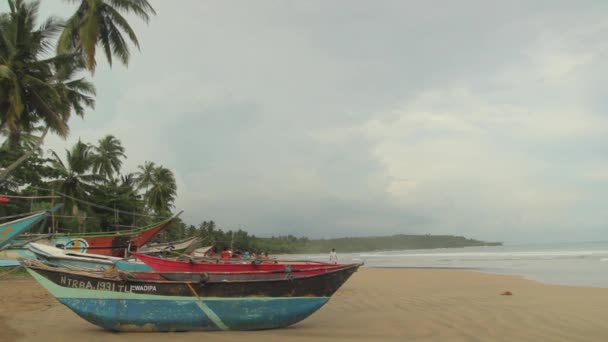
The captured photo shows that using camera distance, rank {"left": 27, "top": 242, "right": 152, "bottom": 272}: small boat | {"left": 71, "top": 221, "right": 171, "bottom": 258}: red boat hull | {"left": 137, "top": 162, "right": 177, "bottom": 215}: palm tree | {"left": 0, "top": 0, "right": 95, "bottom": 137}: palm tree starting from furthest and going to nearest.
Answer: {"left": 137, "top": 162, "right": 177, "bottom": 215}: palm tree < {"left": 71, "top": 221, "right": 171, "bottom": 258}: red boat hull < {"left": 0, "top": 0, "right": 95, "bottom": 137}: palm tree < {"left": 27, "top": 242, "right": 152, "bottom": 272}: small boat

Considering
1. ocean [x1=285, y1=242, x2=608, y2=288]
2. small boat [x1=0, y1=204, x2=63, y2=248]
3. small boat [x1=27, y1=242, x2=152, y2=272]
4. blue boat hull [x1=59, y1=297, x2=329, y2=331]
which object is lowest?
ocean [x1=285, y1=242, x2=608, y2=288]

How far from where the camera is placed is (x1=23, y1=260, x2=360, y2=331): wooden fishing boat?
709cm

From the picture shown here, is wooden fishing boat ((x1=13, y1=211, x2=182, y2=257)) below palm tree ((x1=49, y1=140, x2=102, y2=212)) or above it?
below

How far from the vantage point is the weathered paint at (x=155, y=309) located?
23.3ft

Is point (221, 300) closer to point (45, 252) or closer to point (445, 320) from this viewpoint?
point (445, 320)

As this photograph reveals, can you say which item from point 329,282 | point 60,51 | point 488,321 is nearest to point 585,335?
point 488,321

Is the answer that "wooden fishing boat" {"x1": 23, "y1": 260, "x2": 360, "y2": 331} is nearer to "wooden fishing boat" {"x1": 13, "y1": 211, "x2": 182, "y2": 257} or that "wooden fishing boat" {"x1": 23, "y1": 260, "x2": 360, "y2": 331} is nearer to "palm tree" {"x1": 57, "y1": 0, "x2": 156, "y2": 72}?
"wooden fishing boat" {"x1": 13, "y1": 211, "x2": 182, "y2": 257}

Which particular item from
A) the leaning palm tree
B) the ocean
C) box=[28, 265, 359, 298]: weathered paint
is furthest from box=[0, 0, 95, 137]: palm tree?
the ocean

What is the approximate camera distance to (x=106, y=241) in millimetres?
18797

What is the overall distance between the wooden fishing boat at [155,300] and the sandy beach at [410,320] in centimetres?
19

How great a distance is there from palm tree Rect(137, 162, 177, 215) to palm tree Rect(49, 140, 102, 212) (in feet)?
36.4

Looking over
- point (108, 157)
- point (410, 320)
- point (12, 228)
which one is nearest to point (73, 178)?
point (108, 157)

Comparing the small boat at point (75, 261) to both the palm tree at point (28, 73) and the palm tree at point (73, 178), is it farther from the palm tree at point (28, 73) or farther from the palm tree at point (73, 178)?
the palm tree at point (73, 178)

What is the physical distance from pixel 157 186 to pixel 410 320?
36.5 m
